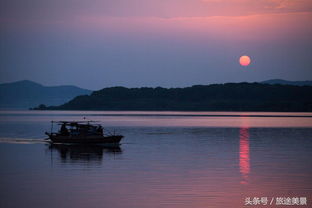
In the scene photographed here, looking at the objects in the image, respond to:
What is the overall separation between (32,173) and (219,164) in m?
15.0

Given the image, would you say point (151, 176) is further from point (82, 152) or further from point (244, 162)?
point (82, 152)

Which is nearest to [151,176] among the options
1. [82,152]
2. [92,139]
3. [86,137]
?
[82,152]

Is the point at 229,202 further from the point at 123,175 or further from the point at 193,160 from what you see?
the point at 193,160

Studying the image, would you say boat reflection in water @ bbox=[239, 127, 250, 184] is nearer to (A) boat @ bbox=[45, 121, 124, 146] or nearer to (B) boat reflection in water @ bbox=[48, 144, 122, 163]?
(B) boat reflection in water @ bbox=[48, 144, 122, 163]

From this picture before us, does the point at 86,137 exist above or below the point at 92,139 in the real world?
above

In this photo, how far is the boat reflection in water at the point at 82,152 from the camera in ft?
171

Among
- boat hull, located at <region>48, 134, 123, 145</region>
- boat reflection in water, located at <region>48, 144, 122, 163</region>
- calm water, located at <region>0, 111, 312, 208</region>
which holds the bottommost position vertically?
calm water, located at <region>0, 111, 312, 208</region>

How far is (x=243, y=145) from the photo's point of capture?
68.1 metres

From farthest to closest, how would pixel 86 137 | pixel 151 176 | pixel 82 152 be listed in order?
1. pixel 86 137
2. pixel 82 152
3. pixel 151 176

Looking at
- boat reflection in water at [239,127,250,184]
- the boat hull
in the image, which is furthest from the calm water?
the boat hull

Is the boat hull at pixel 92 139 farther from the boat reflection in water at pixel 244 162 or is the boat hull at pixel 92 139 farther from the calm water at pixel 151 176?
the boat reflection in water at pixel 244 162

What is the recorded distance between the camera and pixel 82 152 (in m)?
59.7

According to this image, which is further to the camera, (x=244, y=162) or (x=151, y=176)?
(x=244, y=162)

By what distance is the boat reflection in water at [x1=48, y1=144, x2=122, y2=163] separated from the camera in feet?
171
